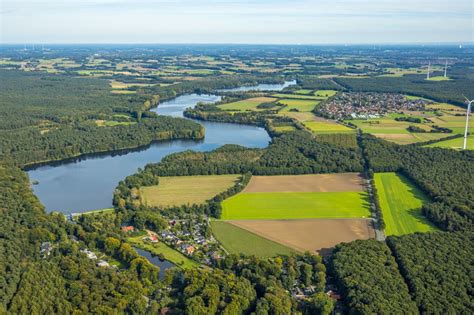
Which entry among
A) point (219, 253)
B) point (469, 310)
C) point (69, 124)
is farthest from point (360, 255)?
point (69, 124)

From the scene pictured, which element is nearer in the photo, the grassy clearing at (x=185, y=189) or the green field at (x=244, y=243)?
the green field at (x=244, y=243)

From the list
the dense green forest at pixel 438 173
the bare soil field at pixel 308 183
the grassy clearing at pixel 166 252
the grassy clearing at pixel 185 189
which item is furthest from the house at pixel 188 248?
the dense green forest at pixel 438 173

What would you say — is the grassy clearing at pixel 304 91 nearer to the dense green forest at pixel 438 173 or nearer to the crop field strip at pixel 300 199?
the dense green forest at pixel 438 173

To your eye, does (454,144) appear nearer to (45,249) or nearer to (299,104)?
(299,104)

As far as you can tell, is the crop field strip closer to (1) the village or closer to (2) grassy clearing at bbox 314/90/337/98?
(1) the village

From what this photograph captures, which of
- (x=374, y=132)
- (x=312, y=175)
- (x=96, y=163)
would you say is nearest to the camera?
(x=312, y=175)

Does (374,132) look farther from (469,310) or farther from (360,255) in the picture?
(469,310)
